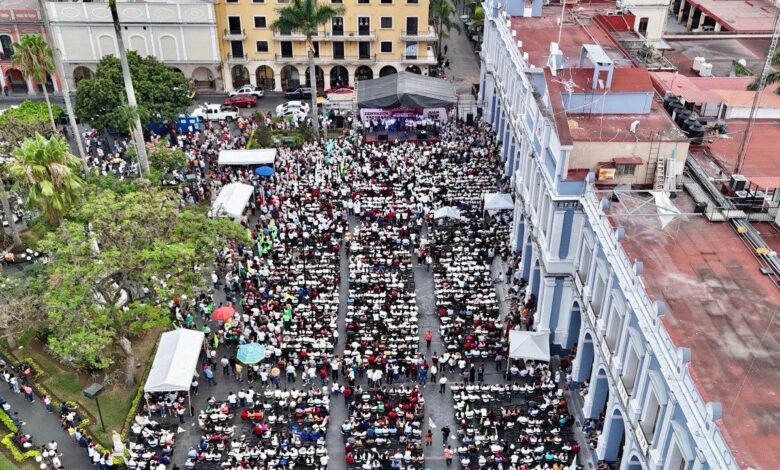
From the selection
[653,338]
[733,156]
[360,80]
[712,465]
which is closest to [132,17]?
[360,80]

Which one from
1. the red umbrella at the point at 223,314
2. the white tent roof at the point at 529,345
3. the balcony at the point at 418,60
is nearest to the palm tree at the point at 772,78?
the white tent roof at the point at 529,345

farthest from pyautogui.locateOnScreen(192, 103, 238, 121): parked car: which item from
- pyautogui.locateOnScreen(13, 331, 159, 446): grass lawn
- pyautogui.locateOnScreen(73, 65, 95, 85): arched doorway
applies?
pyautogui.locateOnScreen(13, 331, 159, 446): grass lawn

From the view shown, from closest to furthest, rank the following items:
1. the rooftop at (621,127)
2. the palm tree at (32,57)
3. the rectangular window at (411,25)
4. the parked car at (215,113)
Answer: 1. the rooftop at (621,127)
2. the palm tree at (32,57)
3. the parked car at (215,113)
4. the rectangular window at (411,25)

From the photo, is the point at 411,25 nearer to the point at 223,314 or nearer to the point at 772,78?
the point at 772,78

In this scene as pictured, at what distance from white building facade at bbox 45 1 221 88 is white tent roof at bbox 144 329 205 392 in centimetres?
4523

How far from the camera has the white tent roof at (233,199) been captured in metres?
61.3

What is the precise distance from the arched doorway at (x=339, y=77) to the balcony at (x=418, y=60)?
7.22m

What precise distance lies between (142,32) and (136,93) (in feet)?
43.8

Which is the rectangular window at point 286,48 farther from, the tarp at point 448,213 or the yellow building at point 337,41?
the tarp at point 448,213

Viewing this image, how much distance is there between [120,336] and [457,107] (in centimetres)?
4551

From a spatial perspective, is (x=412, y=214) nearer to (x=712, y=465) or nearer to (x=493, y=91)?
(x=493, y=91)

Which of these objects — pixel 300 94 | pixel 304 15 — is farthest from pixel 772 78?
pixel 300 94

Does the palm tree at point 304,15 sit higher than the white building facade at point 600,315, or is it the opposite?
the palm tree at point 304,15

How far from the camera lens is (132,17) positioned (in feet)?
269
